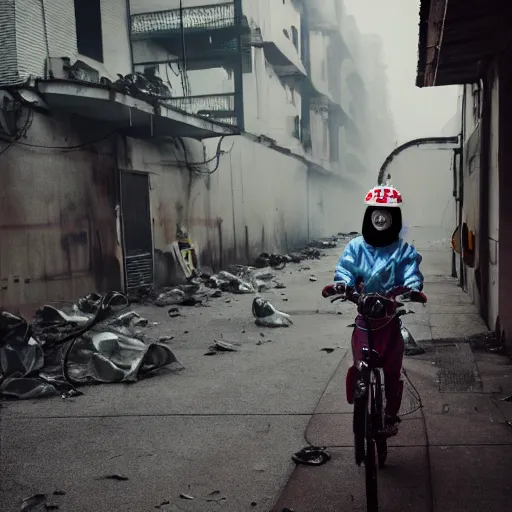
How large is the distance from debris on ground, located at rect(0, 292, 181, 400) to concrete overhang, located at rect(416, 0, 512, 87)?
170 inches

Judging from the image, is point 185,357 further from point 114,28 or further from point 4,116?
point 114,28

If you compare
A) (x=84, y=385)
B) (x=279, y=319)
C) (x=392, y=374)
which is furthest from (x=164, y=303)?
(x=392, y=374)

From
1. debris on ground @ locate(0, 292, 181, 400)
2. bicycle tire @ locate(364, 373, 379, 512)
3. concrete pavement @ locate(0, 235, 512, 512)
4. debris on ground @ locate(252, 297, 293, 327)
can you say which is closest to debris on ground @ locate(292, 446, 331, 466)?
concrete pavement @ locate(0, 235, 512, 512)

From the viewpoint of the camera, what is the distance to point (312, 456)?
151 inches

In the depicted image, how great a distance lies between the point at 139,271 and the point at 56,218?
3.09 m

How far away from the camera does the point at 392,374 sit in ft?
11.7

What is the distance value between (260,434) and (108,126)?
28.6ft

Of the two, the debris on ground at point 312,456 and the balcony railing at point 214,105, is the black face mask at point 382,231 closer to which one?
the debris on ground at point 312,456

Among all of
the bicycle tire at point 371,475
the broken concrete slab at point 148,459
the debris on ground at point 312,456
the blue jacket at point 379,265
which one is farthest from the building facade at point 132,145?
the bicycle tire at point 371,475

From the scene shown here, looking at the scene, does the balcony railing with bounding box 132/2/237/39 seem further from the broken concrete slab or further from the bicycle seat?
the bicycle seat

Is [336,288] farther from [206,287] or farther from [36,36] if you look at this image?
[206,287]

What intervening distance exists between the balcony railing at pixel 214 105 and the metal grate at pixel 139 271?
299 inches

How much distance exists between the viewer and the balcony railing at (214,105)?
19.5 metres

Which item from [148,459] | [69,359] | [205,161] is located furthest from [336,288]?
[205,161]
